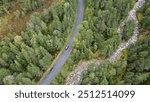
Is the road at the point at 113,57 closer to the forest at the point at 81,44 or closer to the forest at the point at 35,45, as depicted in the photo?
the forest at the point at 81,44

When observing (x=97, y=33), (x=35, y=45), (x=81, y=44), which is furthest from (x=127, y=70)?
(x=35, y=45)

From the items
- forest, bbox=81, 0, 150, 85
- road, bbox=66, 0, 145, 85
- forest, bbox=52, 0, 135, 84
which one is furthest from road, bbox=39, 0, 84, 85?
forest, bbox=81, 0, 150, 85

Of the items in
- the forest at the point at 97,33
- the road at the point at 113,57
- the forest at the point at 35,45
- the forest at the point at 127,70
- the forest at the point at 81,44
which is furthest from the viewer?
the forest at the point at 97,33

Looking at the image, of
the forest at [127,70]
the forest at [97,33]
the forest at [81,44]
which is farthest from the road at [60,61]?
the forest at [127,70]

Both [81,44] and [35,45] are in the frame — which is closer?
[81,44]

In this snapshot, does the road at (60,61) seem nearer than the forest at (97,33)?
Yes

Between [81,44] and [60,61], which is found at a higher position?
[81,44]

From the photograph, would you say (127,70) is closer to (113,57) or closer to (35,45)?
(113,57)

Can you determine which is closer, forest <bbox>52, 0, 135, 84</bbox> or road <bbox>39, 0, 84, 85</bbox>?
road <bbox>39, 0, 84, 85</bbox>

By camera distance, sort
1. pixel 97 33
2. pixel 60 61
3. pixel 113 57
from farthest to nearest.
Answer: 1. pixel 97 33
2. pixel 113 57
3. pixel 60 61

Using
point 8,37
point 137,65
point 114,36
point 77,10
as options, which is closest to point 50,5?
point 77,10

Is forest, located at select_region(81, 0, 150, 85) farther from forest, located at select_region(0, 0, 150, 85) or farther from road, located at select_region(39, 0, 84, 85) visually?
road, located at select_region(39, 0, 84, 85)
